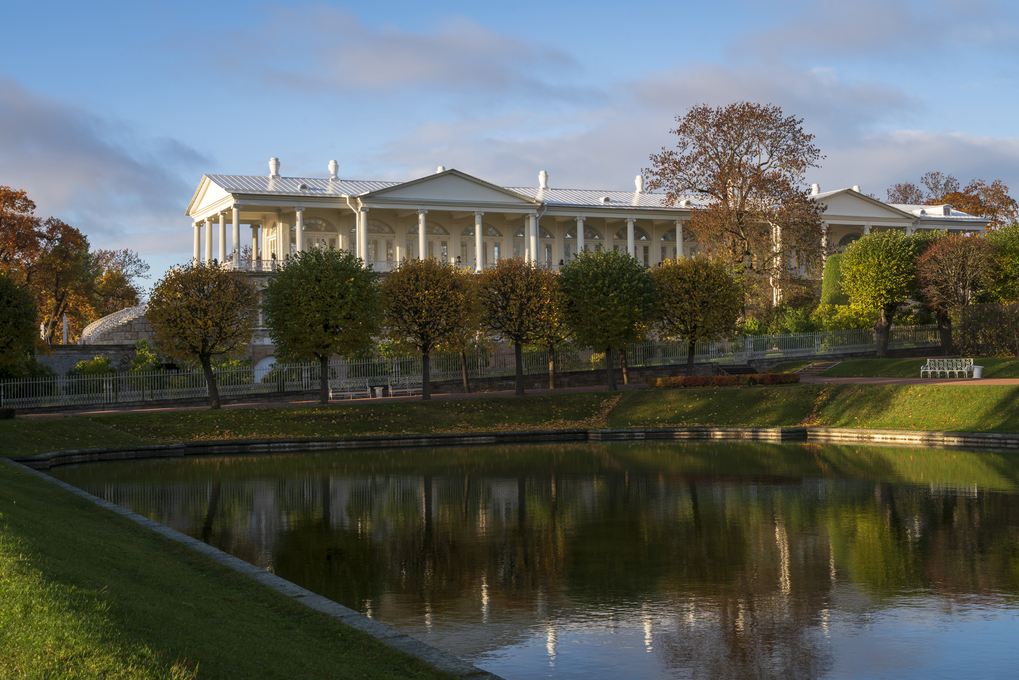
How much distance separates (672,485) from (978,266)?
32.4m

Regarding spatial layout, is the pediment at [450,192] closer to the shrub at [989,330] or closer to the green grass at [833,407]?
the green grass at [833,407]

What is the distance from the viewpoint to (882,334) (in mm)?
45781

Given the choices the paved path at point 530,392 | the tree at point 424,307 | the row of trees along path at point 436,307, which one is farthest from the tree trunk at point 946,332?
the tree at point 424,307

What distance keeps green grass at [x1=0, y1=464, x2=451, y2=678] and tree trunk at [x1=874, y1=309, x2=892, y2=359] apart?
42.4 metres

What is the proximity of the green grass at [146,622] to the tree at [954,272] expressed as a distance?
4184 centimetres

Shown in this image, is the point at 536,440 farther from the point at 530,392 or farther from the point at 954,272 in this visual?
the point at 954,272

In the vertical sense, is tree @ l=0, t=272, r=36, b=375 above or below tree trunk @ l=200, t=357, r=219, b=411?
above

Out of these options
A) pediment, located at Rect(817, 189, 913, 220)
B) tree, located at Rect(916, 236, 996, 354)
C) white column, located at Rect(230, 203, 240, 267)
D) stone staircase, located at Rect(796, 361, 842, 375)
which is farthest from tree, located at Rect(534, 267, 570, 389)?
pediment, located at Rect(817, 189, 913, 220)

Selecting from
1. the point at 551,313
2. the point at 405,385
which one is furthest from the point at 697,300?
the point at 405,385

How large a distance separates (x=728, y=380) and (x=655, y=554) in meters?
24.1

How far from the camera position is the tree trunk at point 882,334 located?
45.8 meters

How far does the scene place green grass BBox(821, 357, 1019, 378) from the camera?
115 feet

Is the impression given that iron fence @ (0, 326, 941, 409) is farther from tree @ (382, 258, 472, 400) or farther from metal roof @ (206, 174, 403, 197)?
metal roof @ (206, 174, 403, 197)

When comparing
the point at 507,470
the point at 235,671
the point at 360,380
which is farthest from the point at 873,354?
the point at 235,671
